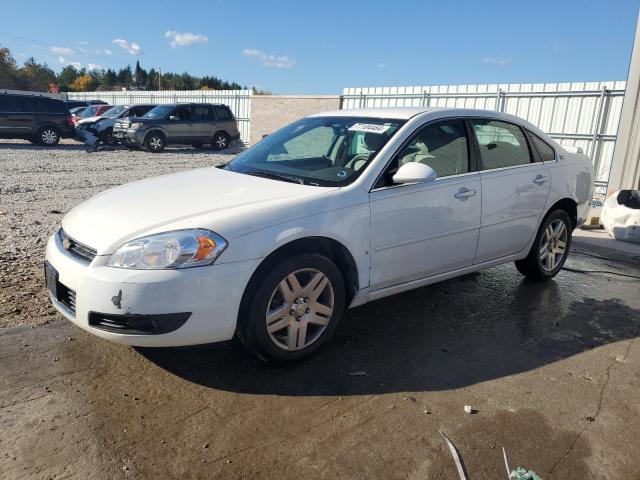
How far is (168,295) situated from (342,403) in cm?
114

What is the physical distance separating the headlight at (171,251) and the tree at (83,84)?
9662 cm

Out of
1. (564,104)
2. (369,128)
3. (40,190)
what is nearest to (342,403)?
(369,128)

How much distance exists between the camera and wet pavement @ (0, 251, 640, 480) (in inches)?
99.7

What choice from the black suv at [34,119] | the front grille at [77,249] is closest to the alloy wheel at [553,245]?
the front grille at [77,249]

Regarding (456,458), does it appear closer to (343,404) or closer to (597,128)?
(343,404)

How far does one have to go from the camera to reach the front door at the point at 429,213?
362 centimetres

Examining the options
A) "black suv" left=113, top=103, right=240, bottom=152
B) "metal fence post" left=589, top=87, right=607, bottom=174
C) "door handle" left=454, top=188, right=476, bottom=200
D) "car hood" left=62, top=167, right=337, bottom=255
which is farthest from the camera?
"black suv" left=113, top=103, right=240, bottom=152

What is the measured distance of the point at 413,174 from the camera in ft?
11.6

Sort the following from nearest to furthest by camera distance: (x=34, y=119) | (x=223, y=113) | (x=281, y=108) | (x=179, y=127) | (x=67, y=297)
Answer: (x=67, y=297), (x=34, y=119), (x=179, y=127), (x=223, y=113), (x=281, y=108)

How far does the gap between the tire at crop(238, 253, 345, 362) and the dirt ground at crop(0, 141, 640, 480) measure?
0.58 feet

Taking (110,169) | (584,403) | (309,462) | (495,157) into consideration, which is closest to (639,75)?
(495,157)

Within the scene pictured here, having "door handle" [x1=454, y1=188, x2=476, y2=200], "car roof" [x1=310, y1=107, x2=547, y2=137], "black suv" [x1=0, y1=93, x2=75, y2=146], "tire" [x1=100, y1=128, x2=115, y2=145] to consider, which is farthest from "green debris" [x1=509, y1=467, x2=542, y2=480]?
"tire" [x1=100, y1=128, x2=115, y2=145]

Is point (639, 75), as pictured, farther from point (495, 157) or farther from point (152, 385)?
point (152, 385)

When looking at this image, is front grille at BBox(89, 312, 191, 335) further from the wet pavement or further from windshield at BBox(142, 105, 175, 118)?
windshield at BBox(142, 105, 175, 118)
